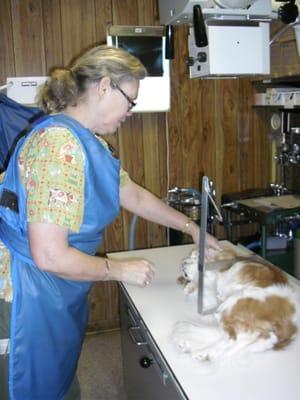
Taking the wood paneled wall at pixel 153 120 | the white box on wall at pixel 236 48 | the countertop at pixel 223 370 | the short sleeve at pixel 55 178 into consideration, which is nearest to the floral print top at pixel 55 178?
the short sleeve at pixel 55 178

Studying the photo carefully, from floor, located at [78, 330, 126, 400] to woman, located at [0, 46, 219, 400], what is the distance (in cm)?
94

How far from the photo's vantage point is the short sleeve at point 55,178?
1.14 m

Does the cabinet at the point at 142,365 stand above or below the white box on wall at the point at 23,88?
below

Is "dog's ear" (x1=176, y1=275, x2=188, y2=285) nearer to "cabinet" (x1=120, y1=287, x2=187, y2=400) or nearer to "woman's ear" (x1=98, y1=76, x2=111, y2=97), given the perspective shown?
"cabinet" (x1=120, y1=287, x2=187, y2=400)

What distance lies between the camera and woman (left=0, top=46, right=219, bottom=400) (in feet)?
3.79

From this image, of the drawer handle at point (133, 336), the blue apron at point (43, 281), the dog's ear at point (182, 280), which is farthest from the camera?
the dog's ear at point (182, 280)

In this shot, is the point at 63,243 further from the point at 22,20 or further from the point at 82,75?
the point at 22,20

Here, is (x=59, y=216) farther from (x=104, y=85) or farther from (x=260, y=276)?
(x=260, y=276)

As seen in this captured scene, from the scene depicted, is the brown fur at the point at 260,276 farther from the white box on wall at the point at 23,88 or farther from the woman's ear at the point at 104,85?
the white box on wall at the point at 23,88

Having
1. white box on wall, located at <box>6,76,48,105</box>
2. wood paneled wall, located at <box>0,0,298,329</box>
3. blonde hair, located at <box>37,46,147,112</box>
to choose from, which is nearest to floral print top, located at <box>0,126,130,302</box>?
blonde hair, located at <box>37,46,147,112</box>

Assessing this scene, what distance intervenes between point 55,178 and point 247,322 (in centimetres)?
60

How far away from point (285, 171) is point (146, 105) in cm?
104

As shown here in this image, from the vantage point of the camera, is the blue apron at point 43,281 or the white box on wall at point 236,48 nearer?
the blue apron at point 43,281

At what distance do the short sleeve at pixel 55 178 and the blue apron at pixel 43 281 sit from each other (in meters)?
0.03
